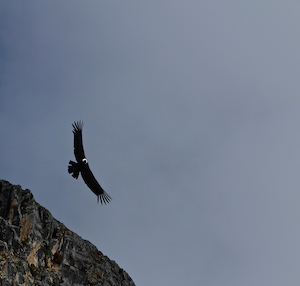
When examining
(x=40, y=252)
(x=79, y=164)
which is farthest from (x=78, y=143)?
(x=40, y=252)

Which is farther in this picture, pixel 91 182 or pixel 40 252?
pixel 40 252

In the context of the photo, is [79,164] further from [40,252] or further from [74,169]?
[40,252]

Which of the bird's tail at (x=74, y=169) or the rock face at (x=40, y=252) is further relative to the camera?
the rock face at (x=40, y=252)

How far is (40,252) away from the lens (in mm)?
53719

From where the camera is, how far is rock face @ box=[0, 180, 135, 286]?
44.2 meters

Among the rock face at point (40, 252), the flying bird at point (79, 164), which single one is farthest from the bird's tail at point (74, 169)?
the rock face at point (40, 252)

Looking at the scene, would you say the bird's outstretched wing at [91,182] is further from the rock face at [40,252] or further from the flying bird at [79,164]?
the rock face at [40,252]

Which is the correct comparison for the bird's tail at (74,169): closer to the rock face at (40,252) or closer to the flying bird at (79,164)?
the flying bird at (79,164)

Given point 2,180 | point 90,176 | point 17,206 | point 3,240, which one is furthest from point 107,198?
point 2,180

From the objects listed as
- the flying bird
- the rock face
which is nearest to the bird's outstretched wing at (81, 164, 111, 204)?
the flying bird

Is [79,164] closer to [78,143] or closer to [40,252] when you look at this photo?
[78,143]

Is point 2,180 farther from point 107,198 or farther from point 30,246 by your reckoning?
point 107,198

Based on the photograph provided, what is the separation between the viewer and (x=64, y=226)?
67.3 m

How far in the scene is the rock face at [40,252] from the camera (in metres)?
44.2
